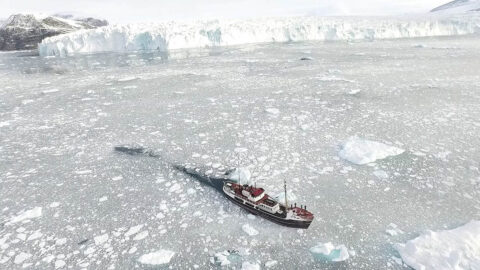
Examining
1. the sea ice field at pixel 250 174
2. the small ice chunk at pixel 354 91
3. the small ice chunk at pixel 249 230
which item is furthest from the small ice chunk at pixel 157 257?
the small ice chunk at pixel 354 91

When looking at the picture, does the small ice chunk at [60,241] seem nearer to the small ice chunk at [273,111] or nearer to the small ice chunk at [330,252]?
the small ice chunk at [330,252]

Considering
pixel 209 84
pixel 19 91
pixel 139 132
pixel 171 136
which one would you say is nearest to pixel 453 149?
pixel 171 136

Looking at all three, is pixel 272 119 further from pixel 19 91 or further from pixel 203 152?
pixel 19 91

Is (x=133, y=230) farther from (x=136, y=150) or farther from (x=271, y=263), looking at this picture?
(x=136, y=150)

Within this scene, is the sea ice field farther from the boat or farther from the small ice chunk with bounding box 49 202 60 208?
the boat

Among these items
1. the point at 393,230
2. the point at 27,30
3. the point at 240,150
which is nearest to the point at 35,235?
the point at 240,150
